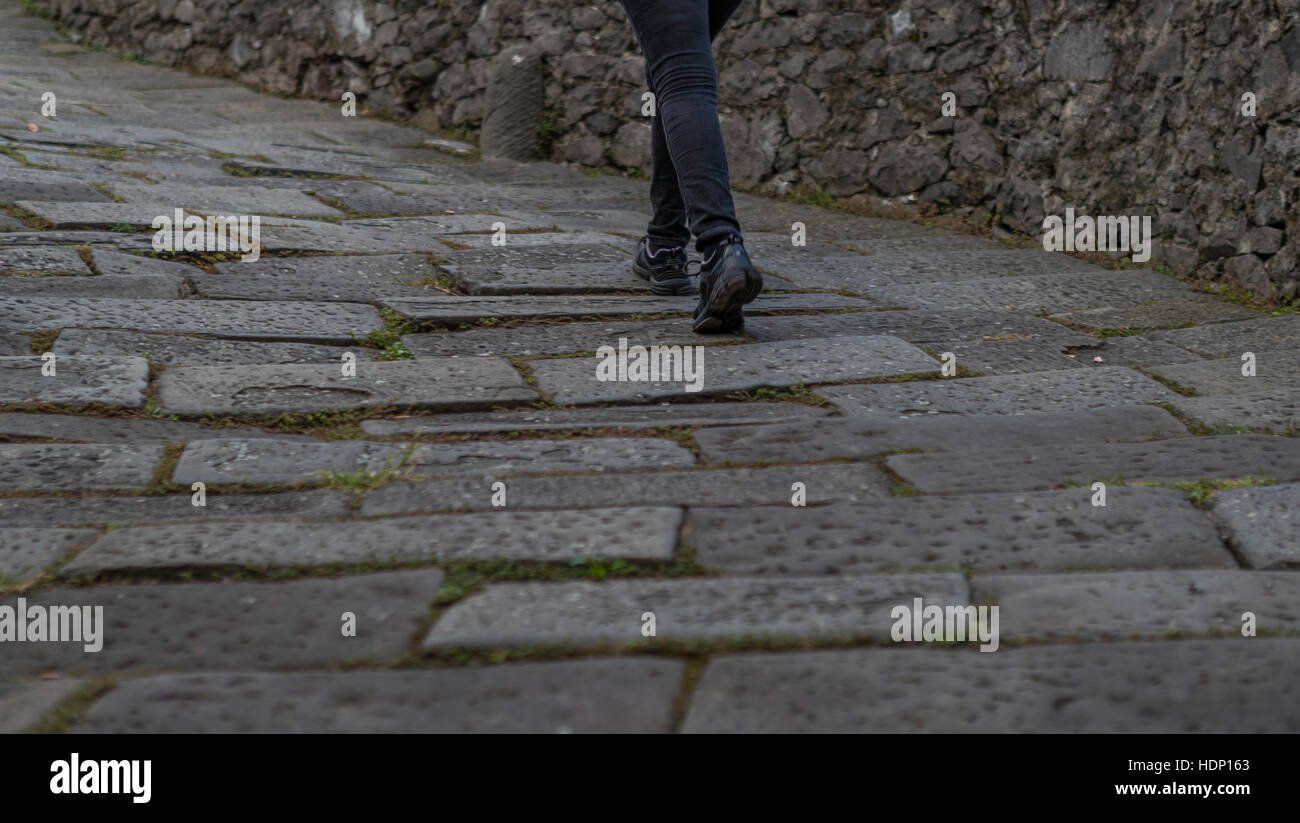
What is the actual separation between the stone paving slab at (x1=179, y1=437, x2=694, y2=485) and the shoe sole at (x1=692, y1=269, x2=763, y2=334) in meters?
0.64

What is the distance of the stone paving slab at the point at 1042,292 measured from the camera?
374 centimetres

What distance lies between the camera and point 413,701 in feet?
4.56

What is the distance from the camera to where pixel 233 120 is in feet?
24.9

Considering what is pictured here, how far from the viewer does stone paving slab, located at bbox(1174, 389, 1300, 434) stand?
247cm

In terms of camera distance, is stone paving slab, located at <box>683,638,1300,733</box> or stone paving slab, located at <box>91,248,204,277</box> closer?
stone paving slab, located at <box>683,638,1300,733</box>

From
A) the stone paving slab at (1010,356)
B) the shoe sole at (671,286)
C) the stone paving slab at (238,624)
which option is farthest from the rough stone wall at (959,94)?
the stone paving slab at (238,624)

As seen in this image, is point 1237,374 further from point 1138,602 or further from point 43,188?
point 43,188

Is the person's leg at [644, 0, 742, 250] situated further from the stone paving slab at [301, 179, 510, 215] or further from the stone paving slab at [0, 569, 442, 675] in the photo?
the stone paving slab at [0, 569, 442, 675]

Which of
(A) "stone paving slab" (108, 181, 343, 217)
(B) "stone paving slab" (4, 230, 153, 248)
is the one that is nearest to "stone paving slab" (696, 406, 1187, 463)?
(B) "stone paving slab" (4, 230, 153, 248)

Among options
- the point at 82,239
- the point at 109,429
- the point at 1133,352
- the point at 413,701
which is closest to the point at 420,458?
the point at 109,429

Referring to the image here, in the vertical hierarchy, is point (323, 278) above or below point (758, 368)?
above

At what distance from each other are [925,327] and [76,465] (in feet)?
6.80


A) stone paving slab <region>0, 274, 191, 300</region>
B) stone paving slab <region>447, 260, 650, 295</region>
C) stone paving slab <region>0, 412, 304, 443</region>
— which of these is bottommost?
stone paving slab <region>0, 412, 304, 443</region>

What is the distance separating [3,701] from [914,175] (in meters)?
4.44
